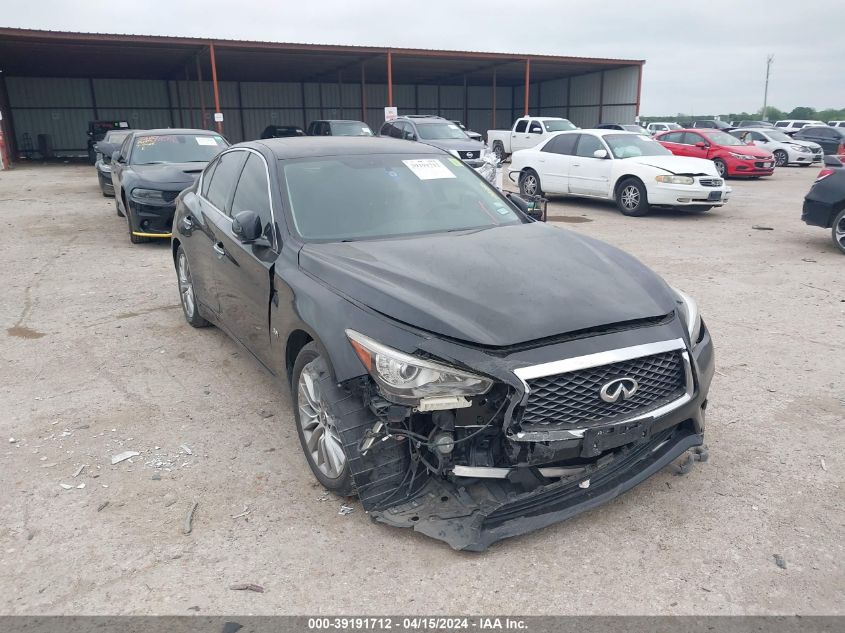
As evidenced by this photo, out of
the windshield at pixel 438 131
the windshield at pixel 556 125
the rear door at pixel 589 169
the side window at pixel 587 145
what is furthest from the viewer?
the windshield at pixel 556 125

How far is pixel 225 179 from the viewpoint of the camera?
5.00 metres

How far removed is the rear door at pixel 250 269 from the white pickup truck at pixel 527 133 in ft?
65.6

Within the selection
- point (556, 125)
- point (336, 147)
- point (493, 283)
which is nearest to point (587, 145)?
point (336, 147)

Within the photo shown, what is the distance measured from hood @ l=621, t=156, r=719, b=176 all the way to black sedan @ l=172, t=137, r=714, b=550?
9.13m

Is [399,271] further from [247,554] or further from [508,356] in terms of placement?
[247,554]

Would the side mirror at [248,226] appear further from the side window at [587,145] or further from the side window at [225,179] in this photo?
the side window at [587,145]

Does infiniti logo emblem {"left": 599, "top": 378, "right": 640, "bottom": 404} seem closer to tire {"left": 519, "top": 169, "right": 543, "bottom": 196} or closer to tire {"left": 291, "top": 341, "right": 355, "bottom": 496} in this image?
tire {"left": 291, "top": 341, "right": 355, "bottom": 496}

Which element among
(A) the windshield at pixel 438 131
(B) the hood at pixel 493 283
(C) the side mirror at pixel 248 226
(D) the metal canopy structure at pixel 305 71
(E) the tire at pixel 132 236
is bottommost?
(E) the tire at pixel 132 236

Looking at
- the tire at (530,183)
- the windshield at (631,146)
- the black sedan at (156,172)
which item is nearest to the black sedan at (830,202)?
the windshield at (631,146)

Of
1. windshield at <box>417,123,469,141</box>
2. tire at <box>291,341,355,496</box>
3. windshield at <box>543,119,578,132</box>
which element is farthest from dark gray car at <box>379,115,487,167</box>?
tire at <box>291,341,355,496</box>

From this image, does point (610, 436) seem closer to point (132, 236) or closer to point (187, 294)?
point (187, 294)

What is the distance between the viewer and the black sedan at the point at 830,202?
8.95 m

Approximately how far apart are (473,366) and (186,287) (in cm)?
405

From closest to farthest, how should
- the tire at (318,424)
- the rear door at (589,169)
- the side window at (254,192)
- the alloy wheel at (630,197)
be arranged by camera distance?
the tire at (318,424) → the side window at (254,192) → the alloy wheel at (630,197) → the rear door at (589,169)
